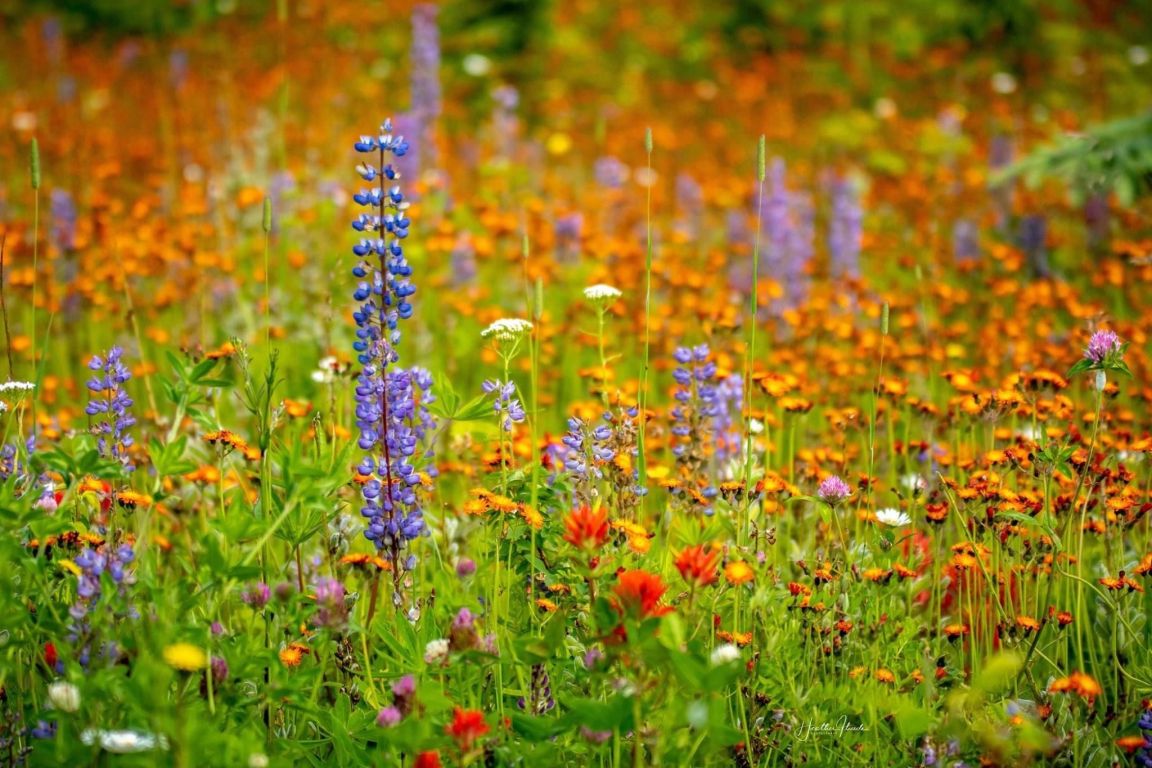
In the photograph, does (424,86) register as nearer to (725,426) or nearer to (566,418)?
(566,418)

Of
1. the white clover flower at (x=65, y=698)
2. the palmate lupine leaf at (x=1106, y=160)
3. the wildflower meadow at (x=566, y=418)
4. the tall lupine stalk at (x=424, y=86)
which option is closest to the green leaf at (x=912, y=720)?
the wildflower meadow at (x=566, y=418)

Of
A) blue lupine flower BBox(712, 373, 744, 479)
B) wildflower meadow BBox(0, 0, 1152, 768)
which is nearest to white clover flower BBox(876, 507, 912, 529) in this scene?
wildflower meadow BBox(0, 0, 1152, 768)

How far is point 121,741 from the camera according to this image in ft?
5.17

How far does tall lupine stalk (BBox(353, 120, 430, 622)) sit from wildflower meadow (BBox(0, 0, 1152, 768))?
0.01m

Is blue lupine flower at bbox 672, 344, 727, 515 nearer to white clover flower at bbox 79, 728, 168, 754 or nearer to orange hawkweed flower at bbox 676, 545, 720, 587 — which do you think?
orange hawkweed flower at bbox 676, 545, 720, 587

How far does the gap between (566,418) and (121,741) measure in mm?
2345

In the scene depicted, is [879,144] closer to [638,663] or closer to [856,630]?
[856,630]

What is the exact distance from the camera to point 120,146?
6.90m

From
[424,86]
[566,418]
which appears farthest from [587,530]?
[424,86]

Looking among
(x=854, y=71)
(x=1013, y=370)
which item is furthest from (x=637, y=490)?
(x=854, y=71)

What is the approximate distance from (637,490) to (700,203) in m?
3.92

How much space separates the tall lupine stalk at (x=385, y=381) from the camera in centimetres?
211

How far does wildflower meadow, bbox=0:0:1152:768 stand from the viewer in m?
1.79

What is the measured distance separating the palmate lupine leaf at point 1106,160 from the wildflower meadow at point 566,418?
0.02 meters
